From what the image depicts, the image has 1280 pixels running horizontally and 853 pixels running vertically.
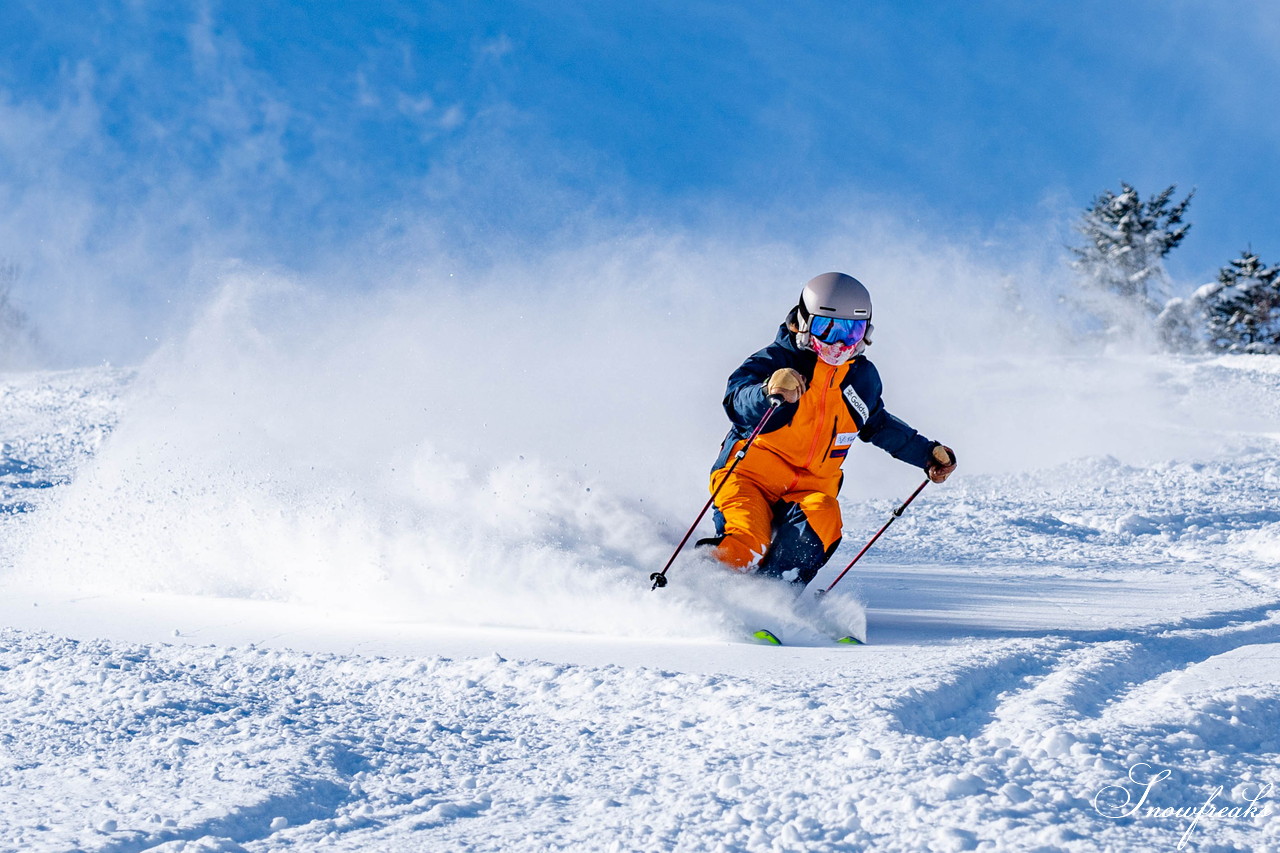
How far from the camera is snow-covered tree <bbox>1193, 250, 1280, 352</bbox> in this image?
40.0 metres

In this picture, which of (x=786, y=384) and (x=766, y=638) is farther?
(x=786, y=384)

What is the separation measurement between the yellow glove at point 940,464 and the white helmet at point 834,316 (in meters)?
0.70

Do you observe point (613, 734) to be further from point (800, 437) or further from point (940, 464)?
point (940, 464)

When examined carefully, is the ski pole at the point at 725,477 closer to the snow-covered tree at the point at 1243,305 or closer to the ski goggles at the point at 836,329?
the ski goggles at the point at 836,329

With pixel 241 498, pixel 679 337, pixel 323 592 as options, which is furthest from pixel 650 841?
pixel 679 337

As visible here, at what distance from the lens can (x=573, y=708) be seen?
262cm

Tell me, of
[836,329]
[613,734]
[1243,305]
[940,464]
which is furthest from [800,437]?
[1243,305]

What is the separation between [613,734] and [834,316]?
2.35 meters

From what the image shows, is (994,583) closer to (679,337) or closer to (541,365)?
(541,365)

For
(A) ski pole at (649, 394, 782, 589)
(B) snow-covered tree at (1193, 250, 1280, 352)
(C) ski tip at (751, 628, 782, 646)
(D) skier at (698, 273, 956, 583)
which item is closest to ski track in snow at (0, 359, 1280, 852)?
(C) ski tip at (751, 628, 782, 646)

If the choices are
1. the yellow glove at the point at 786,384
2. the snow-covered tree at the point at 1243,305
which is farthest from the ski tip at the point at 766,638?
the snow-covered tree at the point at 1243,305

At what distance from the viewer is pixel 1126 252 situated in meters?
43.7

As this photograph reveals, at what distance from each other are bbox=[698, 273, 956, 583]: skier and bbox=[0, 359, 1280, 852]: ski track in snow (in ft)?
1.90

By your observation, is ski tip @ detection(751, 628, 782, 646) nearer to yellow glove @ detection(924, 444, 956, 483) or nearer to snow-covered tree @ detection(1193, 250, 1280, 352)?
yellow glove @ detection(924, 444, 956, 483)
